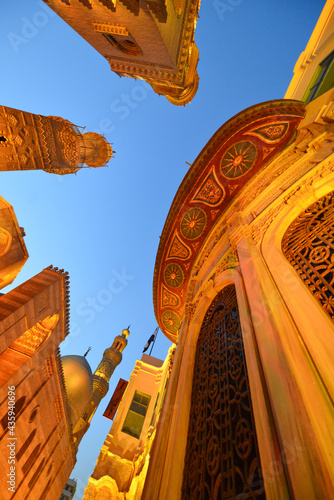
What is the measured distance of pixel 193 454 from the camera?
4125 millimetres

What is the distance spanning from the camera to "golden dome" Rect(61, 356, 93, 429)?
18078 mm

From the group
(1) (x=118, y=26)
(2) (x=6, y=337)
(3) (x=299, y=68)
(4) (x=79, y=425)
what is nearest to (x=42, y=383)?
(2) (x=6, y=337)

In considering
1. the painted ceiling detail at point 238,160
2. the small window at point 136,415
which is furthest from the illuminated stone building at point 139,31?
the small window at point 136,415

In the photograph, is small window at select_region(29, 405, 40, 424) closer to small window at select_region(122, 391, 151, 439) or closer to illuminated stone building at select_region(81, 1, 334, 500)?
illuminated stone building at select_region(81, 1, 334, 500)

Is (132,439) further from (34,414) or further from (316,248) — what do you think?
(316,248)

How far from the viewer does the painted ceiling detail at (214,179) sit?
7.17m

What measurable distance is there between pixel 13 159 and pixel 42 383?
1036 cm

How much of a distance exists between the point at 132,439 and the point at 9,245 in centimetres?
1220

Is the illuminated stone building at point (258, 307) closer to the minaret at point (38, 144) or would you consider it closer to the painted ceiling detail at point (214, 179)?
the painted ceiling detail at point (214, 179)

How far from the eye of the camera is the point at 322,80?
7.70 metres

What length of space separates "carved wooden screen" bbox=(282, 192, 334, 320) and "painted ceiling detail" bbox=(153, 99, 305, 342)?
3310 millimetres

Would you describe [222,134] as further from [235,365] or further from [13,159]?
[13,159]

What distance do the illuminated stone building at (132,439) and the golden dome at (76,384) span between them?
4065mm

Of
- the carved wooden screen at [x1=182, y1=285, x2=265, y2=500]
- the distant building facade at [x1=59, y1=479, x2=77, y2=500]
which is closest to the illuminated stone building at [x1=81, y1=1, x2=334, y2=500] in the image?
the carved wooden screen at [x1=182, y1=285, x2=265, y2=500]
